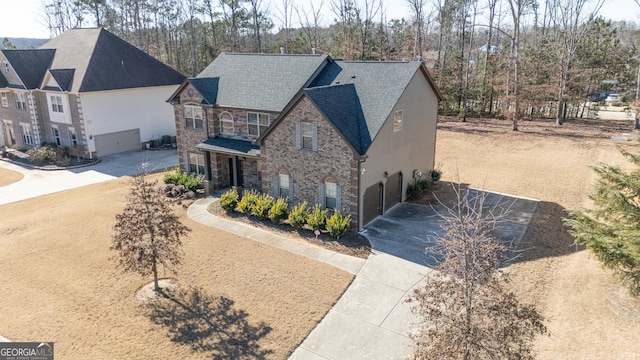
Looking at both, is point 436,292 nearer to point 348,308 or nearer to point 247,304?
point 348,308

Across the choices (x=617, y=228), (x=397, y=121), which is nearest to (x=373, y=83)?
(x=397, y=121)

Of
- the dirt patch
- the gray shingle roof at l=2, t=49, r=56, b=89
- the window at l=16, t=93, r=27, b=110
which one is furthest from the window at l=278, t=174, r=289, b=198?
the window at l=16, t=93, r=27, b=110

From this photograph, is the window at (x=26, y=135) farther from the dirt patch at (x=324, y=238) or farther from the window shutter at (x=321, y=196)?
the window shutter at (x=321, y=196)

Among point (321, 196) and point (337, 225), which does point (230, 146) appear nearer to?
point (321, 196)

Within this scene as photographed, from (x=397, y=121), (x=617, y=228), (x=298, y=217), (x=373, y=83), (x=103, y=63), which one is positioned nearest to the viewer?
(x=617, y=228)

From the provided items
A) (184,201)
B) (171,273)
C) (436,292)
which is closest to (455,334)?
(436,292)

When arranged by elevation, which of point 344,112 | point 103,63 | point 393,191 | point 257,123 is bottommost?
point 393,191
